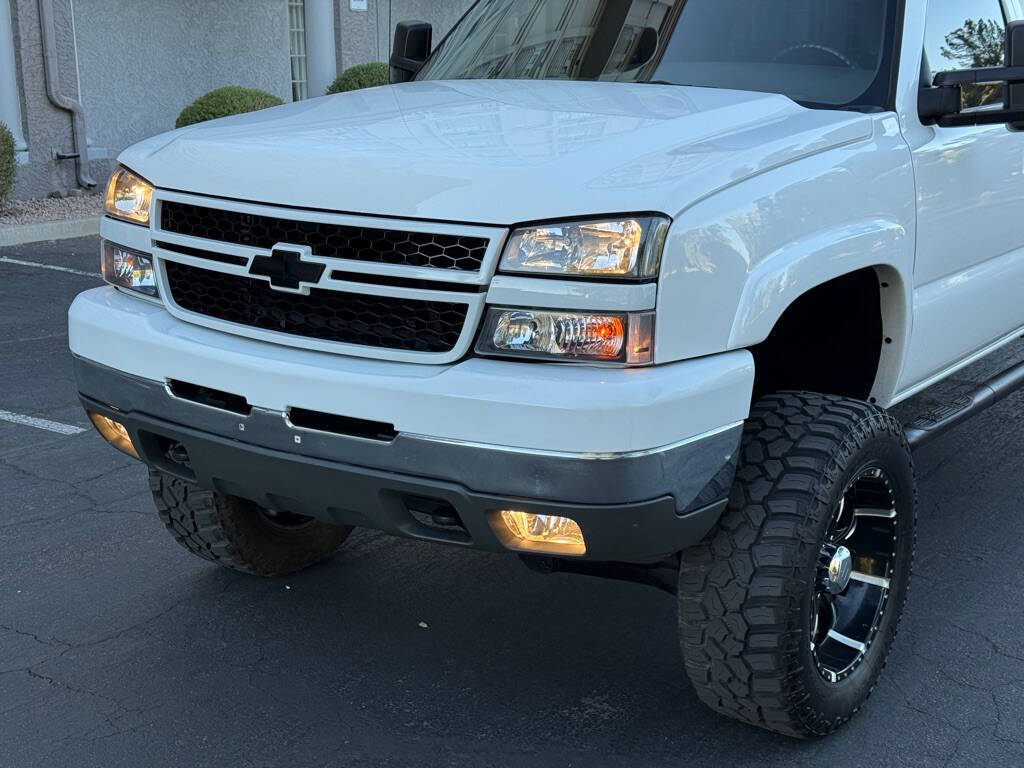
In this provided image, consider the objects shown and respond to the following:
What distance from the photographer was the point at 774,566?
301 centimetres

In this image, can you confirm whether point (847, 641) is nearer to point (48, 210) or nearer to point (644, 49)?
point (644, 49)

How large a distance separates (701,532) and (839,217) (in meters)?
0.93

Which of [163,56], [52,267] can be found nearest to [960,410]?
[52,267]

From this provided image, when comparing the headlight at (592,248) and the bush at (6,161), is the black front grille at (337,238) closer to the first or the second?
the headlight at (592,248)

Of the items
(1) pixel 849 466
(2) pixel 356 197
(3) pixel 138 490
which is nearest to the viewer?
(2) pixel 356 197

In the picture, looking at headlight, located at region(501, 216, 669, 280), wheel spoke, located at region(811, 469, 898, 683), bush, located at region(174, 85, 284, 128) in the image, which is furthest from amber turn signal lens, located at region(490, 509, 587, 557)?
bush, located at region(174, 85, 284, 128)

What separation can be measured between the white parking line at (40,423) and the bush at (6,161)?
623 cm

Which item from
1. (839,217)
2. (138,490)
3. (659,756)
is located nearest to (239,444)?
(659,756)

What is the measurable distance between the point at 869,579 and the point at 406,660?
1.36m

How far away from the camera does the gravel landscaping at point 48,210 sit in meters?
11.8

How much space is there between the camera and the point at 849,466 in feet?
10.3

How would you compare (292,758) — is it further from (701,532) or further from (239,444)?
(701,532)

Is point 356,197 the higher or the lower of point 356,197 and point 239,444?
the higher

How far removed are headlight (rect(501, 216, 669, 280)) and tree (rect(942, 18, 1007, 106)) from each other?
67.9 inches
